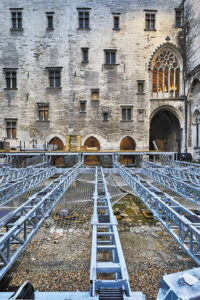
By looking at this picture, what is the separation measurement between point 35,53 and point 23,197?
1711cm

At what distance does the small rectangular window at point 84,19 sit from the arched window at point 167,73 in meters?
8.85

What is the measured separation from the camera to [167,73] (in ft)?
66.1

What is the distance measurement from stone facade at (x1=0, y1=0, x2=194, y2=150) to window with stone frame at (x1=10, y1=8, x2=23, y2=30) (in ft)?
0.36

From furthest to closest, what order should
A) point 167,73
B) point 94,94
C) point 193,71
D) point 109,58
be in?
point 167,73 < point 94,94 < point 109,58 < point 193,71

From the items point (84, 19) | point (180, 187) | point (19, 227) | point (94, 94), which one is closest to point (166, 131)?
point (94, 94)

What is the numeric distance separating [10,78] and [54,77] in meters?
4.87

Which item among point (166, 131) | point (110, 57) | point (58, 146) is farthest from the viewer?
point (166, 131)

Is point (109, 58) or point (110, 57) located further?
point (109, 58)

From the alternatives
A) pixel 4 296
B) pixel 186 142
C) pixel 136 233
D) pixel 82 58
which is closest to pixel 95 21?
pixel 82 58

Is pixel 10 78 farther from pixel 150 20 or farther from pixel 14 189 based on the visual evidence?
pixel 14 189

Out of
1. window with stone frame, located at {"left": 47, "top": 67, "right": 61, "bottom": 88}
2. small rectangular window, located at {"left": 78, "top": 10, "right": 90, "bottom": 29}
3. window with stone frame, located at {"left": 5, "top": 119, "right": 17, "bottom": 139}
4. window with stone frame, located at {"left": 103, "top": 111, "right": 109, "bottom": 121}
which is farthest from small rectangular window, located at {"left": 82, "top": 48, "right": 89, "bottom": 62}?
window with stone frame, located at {"left": 5, "top": 119, "right": 17, "bottom": 139}

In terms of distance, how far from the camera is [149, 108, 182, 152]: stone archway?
68.6ft

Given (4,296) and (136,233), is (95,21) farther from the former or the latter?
(4,296)

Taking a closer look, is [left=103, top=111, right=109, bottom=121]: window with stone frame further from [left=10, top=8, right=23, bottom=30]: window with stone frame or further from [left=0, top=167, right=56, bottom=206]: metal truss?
[left=10, top=8, right=23, bottom=30]: window with stone frame
